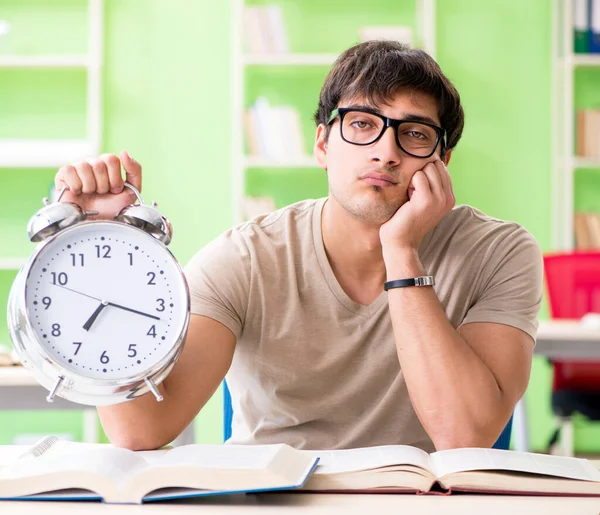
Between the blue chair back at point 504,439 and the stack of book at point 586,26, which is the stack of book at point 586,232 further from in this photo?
the blue chair back at point 504,439

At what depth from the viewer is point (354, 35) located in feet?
15.0

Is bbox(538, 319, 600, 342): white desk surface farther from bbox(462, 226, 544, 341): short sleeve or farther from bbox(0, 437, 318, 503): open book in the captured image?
bbox(0, 437, 318, 503): open book

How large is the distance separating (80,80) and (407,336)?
3425 millimetres

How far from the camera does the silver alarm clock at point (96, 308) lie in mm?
1116

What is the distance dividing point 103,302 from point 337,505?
0.39 metres

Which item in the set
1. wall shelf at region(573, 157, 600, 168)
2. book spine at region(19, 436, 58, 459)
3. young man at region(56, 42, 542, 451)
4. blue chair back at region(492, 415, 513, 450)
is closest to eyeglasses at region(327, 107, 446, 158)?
young man at region(56, 42, 542, 451)

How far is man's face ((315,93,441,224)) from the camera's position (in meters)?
1.65

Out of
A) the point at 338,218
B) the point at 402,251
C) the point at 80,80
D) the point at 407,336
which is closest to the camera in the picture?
the point at 407,336

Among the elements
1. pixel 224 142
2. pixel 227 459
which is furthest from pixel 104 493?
pixel 224 142

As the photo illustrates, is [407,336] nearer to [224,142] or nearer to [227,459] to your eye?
[227,459]

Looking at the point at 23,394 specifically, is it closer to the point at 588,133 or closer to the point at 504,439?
the point at 504,439

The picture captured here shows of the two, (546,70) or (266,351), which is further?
(546,70)

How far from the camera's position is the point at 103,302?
1.13 meters

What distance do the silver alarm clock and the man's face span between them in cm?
58
